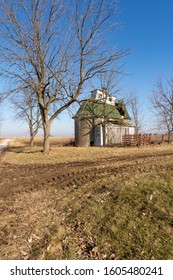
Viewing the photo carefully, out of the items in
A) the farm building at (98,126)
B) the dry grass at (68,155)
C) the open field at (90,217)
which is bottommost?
the open field at (90,217)

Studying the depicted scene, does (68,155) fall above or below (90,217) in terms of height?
above

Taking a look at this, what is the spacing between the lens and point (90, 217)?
449 cm

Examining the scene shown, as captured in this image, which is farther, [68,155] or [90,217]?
[68,155]

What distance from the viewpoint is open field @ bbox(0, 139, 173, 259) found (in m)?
3.36

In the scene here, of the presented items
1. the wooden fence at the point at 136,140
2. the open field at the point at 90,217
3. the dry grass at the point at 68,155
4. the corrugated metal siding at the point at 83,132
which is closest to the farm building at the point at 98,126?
the corrugated metal siding at the point at 83,132

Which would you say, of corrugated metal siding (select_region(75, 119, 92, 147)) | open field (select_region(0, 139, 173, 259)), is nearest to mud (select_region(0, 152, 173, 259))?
open field (select_region(0, 139, 173, 259))

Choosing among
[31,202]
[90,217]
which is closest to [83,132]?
[31,202]

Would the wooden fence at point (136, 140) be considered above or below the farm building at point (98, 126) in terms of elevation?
below

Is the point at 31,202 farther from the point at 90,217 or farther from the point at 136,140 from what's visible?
the point at 136,140

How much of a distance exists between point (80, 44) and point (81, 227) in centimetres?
1349

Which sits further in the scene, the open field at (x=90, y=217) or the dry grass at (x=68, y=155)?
the dry grass at (x=68, y=155)

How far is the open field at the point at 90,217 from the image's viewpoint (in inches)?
132

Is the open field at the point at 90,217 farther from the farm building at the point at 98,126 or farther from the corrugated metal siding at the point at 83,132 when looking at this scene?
the corrugated metal siding at the point at 83,132

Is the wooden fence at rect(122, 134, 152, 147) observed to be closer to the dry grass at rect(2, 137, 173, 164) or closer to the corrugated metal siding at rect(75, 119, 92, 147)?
the corrugated metal siding at rect(75, 119, 92, 147)
